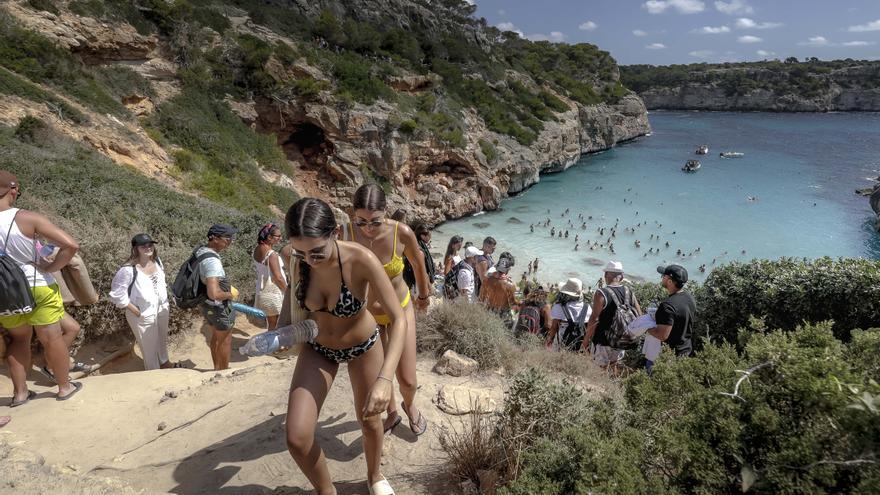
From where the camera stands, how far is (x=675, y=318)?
4.30 metres

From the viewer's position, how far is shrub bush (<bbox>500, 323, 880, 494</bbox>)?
4.85 feet

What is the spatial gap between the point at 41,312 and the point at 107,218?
13.5ft

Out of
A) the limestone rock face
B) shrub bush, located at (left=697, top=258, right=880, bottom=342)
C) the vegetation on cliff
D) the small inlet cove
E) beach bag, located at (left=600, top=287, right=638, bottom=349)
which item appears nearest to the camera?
the limestone rock face

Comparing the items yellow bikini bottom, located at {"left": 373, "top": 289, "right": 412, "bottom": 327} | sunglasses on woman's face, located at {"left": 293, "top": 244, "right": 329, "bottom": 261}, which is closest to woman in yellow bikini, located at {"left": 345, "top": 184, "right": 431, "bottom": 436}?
yellow bikini bottom, located at {"left": 373, "top": 289, "right": 412, "bottom": 327}

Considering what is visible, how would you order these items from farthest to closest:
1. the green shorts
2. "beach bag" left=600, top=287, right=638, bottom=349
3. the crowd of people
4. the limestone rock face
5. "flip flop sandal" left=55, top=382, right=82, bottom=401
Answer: "beach bag" left=600, top=287, right=638, bottom=349, the limestone rock face, "flip flop sandal" left=55, top=382, right=82, bottom=401, the green shorts, the crowd of people

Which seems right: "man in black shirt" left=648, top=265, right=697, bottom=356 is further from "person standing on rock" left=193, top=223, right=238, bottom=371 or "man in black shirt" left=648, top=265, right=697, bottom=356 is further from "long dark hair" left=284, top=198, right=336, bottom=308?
"person standing on rock" left=193, top=223, right=238, bottom=371

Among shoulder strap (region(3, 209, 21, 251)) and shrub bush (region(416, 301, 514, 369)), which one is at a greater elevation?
shoulder strap (region(3, 209, 21, 251))

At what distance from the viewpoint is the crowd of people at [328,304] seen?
2.17 m

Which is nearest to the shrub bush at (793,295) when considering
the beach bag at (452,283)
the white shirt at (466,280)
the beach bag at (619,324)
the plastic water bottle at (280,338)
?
the beach bag at (619,324)

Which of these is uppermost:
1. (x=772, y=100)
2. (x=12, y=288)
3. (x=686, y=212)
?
(x=772, y=100)

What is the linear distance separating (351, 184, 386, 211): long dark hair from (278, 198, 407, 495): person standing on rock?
2.11 feet

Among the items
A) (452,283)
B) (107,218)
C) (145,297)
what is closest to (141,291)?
(145,297)

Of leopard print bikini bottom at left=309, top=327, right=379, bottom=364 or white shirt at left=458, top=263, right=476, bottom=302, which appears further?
white shirt at left=458, top=263, right=476, bottom=302

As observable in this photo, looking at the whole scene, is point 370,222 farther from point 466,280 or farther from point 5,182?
point 466,280
